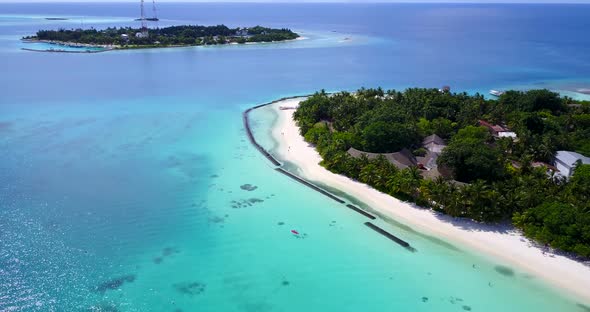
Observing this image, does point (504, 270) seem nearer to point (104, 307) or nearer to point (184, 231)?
point (184, 231)

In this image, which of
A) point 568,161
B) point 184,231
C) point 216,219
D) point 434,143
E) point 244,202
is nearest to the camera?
point 184,231

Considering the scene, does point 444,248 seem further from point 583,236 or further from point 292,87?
point 292,87

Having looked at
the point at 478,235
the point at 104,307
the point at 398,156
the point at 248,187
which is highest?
the point at 398,156

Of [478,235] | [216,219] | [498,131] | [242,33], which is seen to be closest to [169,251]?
[216,219]

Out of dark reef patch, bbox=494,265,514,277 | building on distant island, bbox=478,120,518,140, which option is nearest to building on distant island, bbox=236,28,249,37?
building on distant island, bbox=478,120,518,140

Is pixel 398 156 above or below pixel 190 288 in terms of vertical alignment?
above

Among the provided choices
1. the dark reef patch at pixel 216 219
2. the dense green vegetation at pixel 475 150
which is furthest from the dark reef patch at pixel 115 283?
the dense green vegetation at pixel 475 150

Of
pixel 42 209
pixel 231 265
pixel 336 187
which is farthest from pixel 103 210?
pixel 336 187
